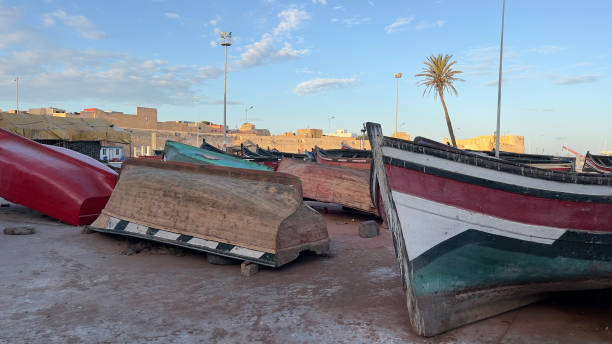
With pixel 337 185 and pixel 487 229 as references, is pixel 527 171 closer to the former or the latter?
pixel 487 229

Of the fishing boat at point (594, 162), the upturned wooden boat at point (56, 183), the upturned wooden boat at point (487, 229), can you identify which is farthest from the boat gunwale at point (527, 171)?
the fishing boat at point (594, 162)

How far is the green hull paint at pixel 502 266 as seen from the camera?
12.2 ft

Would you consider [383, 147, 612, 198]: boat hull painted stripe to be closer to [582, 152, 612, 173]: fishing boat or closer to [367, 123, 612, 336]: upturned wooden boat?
[367, 123, 612, 336]: upturned wooden boat

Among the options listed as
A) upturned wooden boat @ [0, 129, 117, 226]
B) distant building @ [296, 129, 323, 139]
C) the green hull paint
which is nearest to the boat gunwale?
the green hull paint

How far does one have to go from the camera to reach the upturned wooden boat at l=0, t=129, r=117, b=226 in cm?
784

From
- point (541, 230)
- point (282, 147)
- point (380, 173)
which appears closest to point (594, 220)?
point (541, 230)

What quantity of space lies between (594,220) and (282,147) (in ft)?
221

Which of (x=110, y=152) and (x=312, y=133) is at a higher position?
(x=312, y=133)

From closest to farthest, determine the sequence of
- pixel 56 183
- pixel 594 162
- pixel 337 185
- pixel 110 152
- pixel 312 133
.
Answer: pixel 56 183 < pixel 337 185 < pixel 594 162 < pixel 110 152 < pixel 312 133

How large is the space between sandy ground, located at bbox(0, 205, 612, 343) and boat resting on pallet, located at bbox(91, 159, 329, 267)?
33cm

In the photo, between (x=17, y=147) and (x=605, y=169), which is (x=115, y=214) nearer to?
(x=17, y=147)

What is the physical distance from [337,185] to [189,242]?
191 inches

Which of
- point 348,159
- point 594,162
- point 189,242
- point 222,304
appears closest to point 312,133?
point 348,159

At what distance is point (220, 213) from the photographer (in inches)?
223
